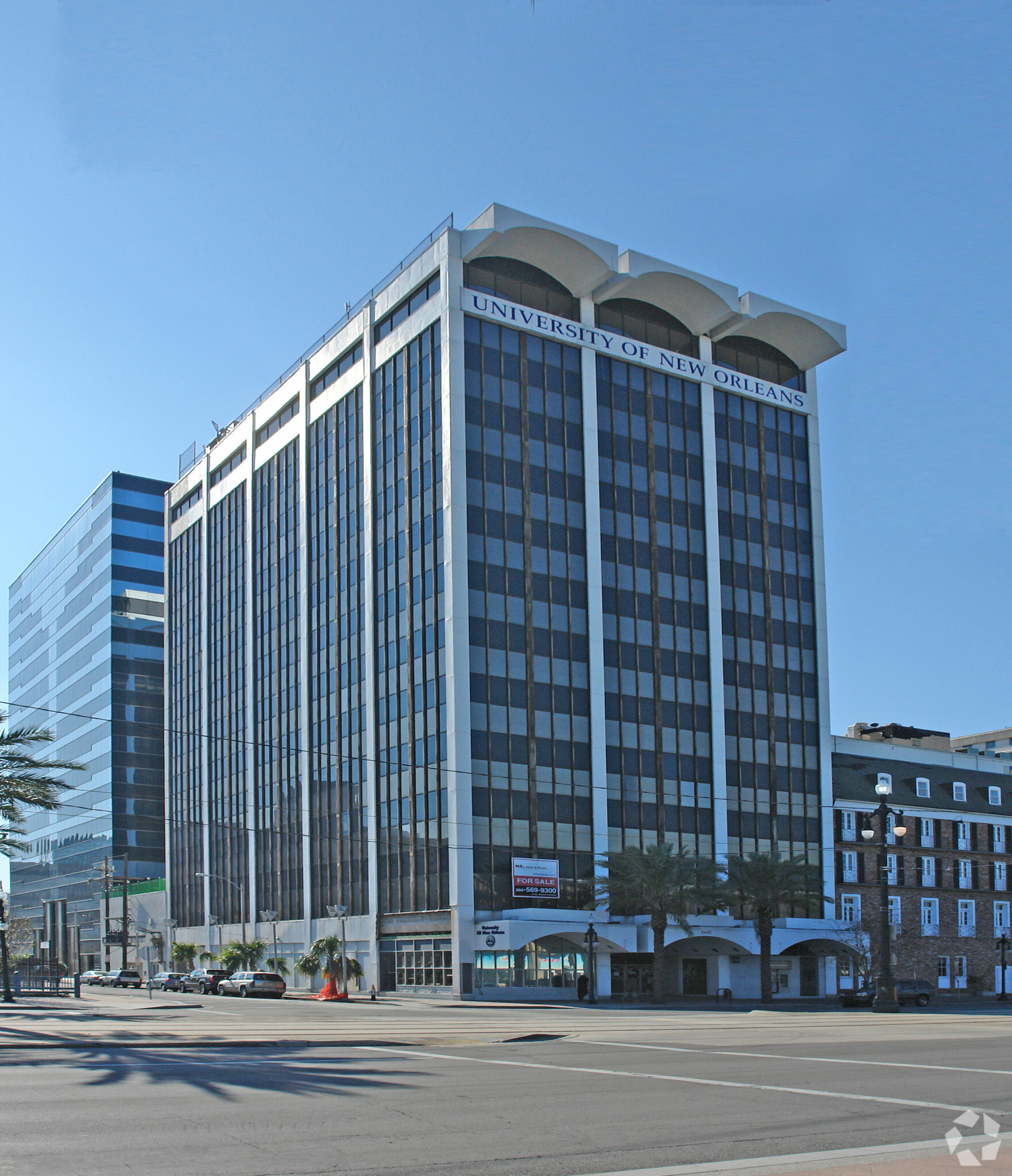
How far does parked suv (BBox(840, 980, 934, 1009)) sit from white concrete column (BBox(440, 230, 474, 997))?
18887mm

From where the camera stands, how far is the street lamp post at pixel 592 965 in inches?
2450

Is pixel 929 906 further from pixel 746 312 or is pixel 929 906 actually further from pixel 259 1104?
A: pixel 259 1104

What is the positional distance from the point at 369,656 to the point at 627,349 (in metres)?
24.5

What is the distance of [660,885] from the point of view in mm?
61875

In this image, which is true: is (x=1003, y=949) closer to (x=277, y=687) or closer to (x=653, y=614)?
(x=653, y=614)

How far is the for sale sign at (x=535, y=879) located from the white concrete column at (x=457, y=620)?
2504mm

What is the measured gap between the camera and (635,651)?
7344 centimetres

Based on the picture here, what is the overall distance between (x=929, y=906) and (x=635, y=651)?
28.6 metres

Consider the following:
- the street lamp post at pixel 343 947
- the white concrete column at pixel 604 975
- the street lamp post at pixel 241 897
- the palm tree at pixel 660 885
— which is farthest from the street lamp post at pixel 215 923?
the palm tree at pixel 660 885

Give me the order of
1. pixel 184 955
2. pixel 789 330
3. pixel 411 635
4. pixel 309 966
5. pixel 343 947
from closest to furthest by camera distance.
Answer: pixel 309 966, pixel 411 635, pixel 343 947, pixel 789 330, pixel 184 955

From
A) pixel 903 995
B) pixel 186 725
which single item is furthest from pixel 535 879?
pixel 186 725

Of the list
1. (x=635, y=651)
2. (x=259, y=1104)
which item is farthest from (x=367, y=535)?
(x=259, y=1104)

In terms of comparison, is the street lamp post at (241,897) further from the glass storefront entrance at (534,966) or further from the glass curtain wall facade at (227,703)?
the glass storefront entrance at (534,966)

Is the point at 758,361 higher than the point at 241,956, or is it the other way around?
the point at 758,361
